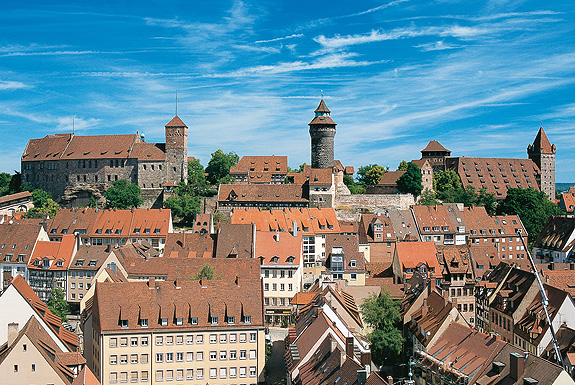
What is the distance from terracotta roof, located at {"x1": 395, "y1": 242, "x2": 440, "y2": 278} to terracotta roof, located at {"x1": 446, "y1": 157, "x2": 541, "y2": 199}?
5150 cm

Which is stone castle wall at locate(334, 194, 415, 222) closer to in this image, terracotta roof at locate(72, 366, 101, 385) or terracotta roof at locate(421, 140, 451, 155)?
terracotta roof at locate(421, 140, 451, 155)

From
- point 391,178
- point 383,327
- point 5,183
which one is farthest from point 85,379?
point 5,183

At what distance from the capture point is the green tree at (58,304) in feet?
171

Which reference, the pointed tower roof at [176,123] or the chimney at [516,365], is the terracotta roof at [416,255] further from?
the pointed tower roof at [176,123]

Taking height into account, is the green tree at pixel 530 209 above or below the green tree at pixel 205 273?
above

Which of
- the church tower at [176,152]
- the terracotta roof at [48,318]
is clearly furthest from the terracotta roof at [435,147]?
the terracotta roof at [48,318]

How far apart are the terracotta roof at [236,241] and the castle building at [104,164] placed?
36.1 meters

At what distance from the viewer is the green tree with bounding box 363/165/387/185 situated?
115375 mm

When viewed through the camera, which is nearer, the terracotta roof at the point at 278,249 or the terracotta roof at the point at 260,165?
the terracotta roof at the point at 278,249

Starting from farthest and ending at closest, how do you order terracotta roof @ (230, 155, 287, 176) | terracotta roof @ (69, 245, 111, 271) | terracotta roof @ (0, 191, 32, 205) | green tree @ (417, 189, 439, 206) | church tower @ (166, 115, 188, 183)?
1. church tower @ (166, 115, 188, 183)
2. terracotta roof @ (230, 155, 287, 176)
3. terracotta roof @ (0, 191, 32, 205)
4. green tree @ (417, 189, 439, 206)
5. terracotta roof @ (69, 245, 111, 271)

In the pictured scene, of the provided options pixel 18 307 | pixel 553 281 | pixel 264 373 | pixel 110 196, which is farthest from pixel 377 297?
pixel 110 196

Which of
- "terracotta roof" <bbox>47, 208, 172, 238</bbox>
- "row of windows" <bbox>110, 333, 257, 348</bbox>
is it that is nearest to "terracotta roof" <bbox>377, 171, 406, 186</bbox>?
"terracotta roof" <bbox>47, 208, 172, 238</bbox>

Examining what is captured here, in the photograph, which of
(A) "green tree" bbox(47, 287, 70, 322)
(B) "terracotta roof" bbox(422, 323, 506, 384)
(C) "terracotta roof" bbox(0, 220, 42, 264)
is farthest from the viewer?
(C) "terracotta roof" bbox(0, 220, 42, 264)

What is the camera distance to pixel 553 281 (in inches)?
1849
